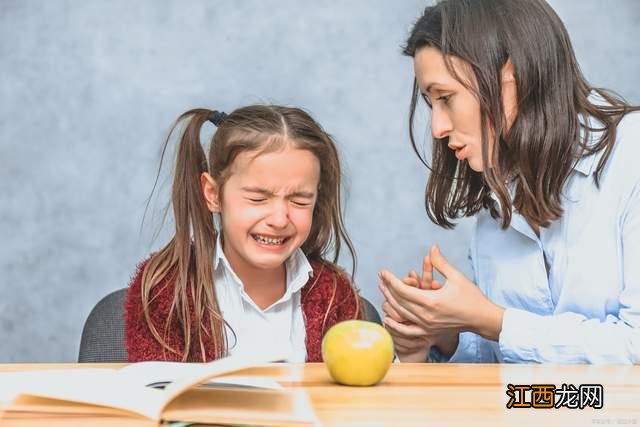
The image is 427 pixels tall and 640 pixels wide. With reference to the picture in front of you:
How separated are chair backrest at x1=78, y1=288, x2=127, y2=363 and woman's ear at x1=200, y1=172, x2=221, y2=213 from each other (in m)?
0.31

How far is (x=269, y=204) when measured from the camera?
75.4 inches

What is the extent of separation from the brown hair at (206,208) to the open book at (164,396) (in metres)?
0.66

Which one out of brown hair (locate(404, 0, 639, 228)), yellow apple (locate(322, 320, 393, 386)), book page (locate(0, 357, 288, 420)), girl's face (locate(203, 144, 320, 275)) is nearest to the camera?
book page (locate(0, 357, 288, 420))

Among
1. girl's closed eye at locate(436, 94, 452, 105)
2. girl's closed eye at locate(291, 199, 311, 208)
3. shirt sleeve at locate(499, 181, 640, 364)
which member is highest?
girl's closed eye at locate(436, 94, 452, 105)

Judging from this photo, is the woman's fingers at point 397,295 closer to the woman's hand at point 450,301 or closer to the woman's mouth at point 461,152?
the woman's hand at point 450,301

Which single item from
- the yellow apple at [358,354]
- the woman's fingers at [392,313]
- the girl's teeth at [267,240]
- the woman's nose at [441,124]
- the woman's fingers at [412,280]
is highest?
the woman's nose at [441,124]

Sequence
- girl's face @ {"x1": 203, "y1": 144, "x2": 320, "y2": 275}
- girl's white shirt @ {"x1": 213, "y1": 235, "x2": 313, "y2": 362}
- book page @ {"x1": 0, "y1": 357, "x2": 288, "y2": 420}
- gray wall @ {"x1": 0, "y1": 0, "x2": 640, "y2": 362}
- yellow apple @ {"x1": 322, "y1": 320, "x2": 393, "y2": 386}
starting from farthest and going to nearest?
gray wall @ {"x1": 0, "y1": 0, "x2": 640, "y2": 362}, girl's white shirt @ {"x1": 213, "y1": 235, "x2": 313, "y2": 362}, girl's face @ {"x1": 203, "y1": 144, "x2": 320, "y2": 275}, yellow apple @ {"x1": 322, "y1": 320, "x2": 393, "y2": 386}, book page @ {"x1": 0, "y1": 357, "x2": 288, "y2": 420}

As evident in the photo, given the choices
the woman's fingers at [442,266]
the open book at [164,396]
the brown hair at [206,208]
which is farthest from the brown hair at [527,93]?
the open book at [164,396]

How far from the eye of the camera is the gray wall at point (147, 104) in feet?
9.68

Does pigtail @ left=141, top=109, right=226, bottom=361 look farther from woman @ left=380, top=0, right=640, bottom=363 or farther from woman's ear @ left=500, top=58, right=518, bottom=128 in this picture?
woman's ear @ left=500, top=58, right=518, bottom=128

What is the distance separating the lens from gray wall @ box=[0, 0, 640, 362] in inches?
116

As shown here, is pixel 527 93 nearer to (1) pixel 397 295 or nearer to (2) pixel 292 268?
(1) pixel 397 295

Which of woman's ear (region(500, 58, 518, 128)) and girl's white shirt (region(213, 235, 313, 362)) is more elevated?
woman's ear (region(500, 58, 518, 128))

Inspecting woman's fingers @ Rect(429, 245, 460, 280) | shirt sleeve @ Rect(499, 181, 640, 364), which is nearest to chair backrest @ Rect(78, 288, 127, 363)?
woman's fingers @ Rect(429, 245, 460, 280)
